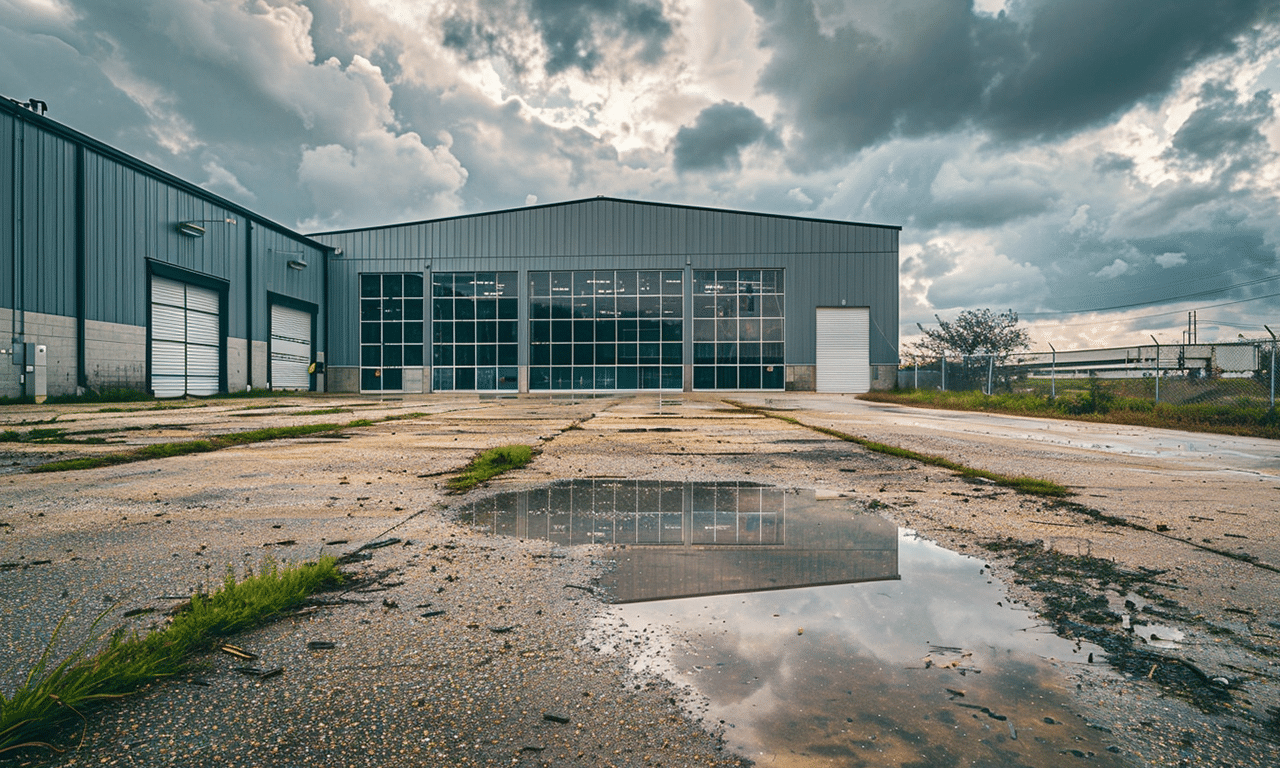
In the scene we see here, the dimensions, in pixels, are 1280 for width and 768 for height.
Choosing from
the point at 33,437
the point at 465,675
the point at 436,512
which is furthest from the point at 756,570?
the point at 33,437

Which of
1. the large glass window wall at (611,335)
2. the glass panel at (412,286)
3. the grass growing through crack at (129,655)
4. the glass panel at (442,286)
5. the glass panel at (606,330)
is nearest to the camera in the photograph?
the grass growing through crack at (129,655)

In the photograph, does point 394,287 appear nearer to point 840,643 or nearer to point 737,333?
point 737,333

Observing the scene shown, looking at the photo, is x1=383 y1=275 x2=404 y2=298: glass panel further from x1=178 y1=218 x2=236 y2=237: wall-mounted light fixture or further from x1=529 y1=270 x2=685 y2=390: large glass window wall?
x1=178 y1=218 x2=236 y2=237: wall-mounted light fixture

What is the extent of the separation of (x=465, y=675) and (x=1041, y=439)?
1037 centimetres

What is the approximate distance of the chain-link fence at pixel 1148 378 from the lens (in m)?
14.3

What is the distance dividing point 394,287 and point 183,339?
535 inches

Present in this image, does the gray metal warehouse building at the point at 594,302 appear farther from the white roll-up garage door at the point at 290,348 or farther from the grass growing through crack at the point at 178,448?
the grass growing through crack at the point at 178,448

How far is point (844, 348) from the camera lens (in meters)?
37.7

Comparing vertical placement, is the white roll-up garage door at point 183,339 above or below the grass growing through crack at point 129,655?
above

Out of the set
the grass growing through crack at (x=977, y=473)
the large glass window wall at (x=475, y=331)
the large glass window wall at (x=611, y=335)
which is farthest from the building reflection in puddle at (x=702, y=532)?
the large glass window wall at (x=475, y=331)

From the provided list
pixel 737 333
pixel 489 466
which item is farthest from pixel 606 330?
pixel 489 466

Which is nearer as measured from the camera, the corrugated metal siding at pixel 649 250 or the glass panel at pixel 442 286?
the corrugated metal siding at pixel 649 250

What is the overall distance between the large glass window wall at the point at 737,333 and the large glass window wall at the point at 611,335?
1271 millimetres

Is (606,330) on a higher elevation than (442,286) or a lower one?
lower
